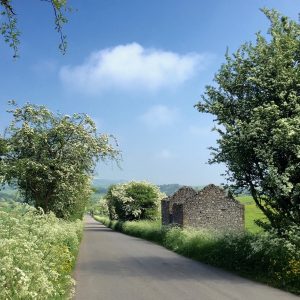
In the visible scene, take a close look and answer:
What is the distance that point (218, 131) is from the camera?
2062 centimetres

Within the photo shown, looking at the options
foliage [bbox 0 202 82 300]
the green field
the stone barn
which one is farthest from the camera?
the green field

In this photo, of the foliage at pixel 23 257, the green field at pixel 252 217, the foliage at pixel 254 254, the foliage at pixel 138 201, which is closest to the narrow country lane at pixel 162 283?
the foliage at pixel 254 254

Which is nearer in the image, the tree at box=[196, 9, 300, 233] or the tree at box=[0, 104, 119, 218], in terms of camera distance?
the tree at box=[196, 9, 300, 233]

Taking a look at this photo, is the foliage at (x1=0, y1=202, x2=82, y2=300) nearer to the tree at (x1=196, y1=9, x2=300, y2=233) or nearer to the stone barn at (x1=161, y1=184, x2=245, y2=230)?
the tree at (x1=196, y1=9, x2=300, y2=233)

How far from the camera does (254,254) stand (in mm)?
19500

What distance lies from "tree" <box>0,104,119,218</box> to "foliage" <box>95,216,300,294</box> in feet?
27.5

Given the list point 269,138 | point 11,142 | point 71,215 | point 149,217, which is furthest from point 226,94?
point 149,217

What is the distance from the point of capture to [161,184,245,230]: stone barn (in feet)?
159

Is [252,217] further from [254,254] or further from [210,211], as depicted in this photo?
[254,254]

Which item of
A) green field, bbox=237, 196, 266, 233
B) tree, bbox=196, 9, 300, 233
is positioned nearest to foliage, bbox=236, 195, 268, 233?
green field, bbox=237, 196, 266, 233

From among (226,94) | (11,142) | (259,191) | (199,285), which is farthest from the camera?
(11,142)

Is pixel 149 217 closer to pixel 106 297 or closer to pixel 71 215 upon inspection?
pixel 71 215

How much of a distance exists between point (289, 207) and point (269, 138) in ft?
9.53

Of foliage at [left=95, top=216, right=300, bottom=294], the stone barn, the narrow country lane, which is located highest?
the stone barn
